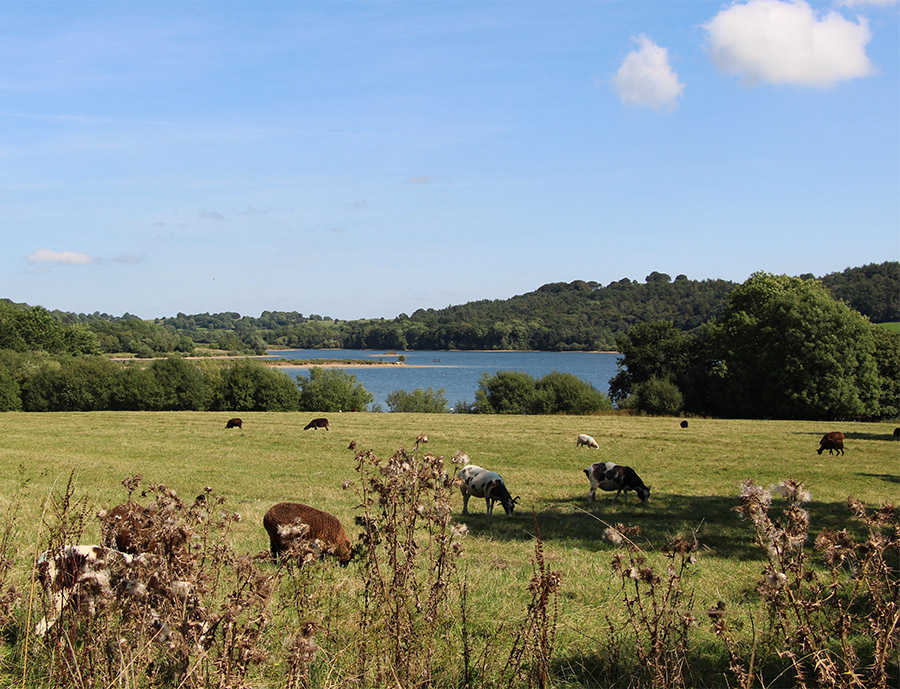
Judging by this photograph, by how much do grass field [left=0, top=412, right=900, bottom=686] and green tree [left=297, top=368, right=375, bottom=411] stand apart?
16.3m

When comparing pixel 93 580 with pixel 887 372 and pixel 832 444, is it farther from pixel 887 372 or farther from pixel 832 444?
pixel 887 372

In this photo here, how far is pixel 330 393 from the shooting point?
6216cm

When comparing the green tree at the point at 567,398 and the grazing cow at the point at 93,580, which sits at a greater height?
the grazing cow at the point at 93,580

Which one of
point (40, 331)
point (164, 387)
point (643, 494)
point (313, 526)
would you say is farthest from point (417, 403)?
point (40, 331)

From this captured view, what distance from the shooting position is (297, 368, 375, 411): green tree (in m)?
61.7

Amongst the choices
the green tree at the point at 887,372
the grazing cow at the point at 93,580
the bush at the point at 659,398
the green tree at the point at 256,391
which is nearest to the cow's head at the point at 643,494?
the grazing cow at the point at 93,580

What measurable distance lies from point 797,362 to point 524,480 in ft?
138

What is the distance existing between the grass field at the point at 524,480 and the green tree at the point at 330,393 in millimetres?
16261

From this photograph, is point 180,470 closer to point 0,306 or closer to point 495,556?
point 495,556

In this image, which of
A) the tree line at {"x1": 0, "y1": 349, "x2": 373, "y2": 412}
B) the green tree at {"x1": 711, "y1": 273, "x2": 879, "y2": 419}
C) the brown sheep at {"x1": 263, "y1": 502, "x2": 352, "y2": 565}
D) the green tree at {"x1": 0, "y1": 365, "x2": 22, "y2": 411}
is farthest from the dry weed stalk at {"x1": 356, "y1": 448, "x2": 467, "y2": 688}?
the green tree at {"x1": 0, "y1": 365, "x2": 22, "y2": 411}

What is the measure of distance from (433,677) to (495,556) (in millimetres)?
5746

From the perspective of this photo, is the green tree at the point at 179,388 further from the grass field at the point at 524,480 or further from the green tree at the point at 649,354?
the green tree at the point at 649,354

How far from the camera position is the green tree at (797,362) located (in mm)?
51375

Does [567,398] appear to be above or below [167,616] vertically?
below
